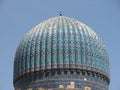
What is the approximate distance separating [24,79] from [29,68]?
0.89 meters

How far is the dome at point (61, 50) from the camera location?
3275cm

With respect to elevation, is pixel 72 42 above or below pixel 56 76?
above

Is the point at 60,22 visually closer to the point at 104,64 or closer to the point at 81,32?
the point at 81,32

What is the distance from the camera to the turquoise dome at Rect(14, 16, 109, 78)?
108 feet

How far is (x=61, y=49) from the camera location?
32938mm

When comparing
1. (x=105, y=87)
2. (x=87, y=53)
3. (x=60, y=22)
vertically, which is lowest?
(x=105, y=87)

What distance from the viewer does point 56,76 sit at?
32438mm

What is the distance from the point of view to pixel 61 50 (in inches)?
1296

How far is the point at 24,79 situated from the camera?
33.5 m

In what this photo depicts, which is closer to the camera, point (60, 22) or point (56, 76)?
point (56, 76)

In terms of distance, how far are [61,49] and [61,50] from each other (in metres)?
0.08

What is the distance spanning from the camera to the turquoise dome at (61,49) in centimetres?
3278

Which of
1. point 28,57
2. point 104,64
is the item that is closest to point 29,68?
point 28,57

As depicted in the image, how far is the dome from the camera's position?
107 ft
